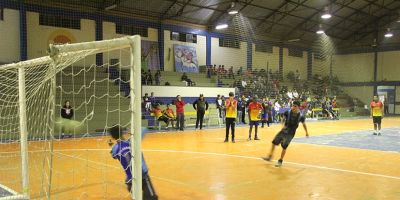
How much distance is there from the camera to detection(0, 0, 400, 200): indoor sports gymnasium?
6.26m

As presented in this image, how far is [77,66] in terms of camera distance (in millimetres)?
20312

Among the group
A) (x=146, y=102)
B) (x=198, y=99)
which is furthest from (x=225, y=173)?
(x=146, y=102)

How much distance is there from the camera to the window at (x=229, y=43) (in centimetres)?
2936

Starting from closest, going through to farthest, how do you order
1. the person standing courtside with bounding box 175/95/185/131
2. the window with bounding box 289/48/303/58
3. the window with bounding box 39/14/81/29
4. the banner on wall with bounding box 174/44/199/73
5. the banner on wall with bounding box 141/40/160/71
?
the person standing courtside with bounding box 175/95/185/131, the window with bounding box 39/14/81/29, the banner on wall with bounding box 141/40/160/71, the banner on wall with bounding box 174/44/199/73, the window with bounding box 289/48/303/58

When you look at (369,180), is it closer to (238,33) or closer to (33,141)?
(33,141)

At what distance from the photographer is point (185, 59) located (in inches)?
1053

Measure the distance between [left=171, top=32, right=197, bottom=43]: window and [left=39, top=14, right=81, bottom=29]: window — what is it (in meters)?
7.02

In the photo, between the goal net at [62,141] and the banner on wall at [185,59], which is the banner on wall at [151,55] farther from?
the goal net at [62,141]

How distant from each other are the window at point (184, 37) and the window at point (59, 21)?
702 centimetres

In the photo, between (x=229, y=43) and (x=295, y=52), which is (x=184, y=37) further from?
(x=295, y=52)

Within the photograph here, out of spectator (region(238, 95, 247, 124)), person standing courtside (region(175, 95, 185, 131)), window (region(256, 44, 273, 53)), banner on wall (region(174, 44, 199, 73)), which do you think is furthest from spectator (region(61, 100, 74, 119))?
window (region(256, 44, 273, 53))

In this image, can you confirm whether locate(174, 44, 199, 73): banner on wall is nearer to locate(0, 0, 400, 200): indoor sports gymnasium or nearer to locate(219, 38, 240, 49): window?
locate(0, 0, 400, 200): indoor sports gymnasium

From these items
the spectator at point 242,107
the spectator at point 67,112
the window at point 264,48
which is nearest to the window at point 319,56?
the window at point 264,48

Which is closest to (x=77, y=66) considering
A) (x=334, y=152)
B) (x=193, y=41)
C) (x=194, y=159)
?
(x=193, y=41)
